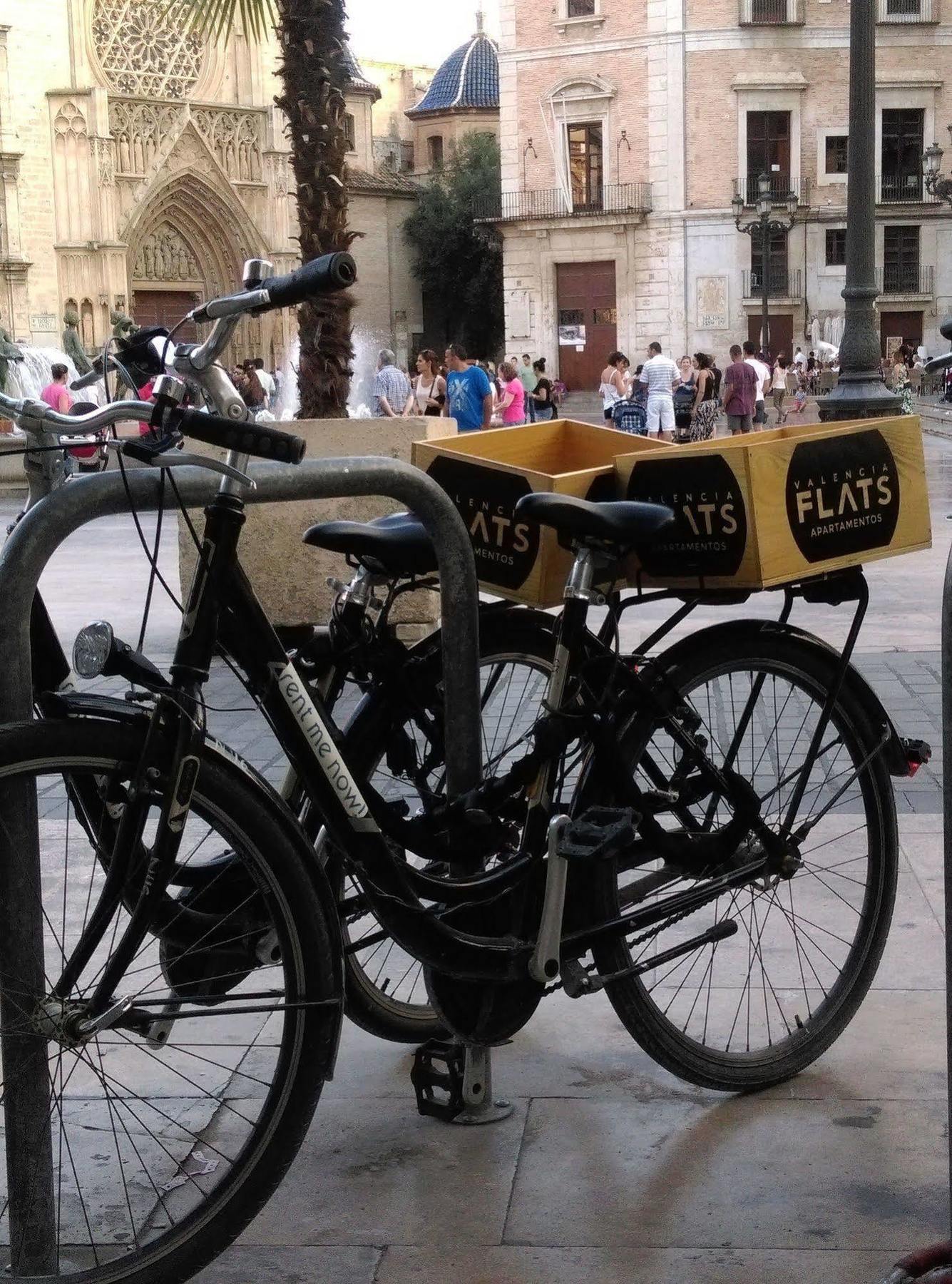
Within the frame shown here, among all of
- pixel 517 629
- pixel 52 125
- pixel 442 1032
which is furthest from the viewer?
pixel 52 125

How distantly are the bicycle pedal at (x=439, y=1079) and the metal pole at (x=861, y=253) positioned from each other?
12.7 metres

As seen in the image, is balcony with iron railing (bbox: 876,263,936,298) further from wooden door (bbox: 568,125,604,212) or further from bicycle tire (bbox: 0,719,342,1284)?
bicycle tire (bbox: 0,719,342,1284)

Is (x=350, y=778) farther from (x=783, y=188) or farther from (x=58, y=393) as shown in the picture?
(x=783, y=188)

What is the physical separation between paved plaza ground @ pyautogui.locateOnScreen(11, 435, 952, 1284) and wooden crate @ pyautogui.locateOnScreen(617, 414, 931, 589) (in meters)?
0.91

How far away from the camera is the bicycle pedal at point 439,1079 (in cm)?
324

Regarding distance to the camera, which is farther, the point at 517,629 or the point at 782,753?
the point at 782,753

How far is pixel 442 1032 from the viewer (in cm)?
357

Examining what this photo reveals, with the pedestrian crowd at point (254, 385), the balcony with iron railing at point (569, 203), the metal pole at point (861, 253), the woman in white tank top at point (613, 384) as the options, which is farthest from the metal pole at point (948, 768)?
the balcony with iron railing at point (569, 203)

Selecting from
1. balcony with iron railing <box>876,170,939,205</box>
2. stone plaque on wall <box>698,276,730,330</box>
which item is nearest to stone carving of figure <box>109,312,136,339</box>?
stone plaque on wall <box>698,276,730,330</box>

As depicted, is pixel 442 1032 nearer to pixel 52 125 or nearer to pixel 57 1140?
pixel 57 1140

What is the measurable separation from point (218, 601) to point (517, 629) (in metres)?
0.95

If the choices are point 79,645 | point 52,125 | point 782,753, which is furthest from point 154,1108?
point 52,125

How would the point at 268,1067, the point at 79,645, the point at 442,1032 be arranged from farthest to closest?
the point at 442,1032, the point at 268,1067, the point at 79,645

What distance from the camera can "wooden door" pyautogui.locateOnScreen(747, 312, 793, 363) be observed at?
160ft
